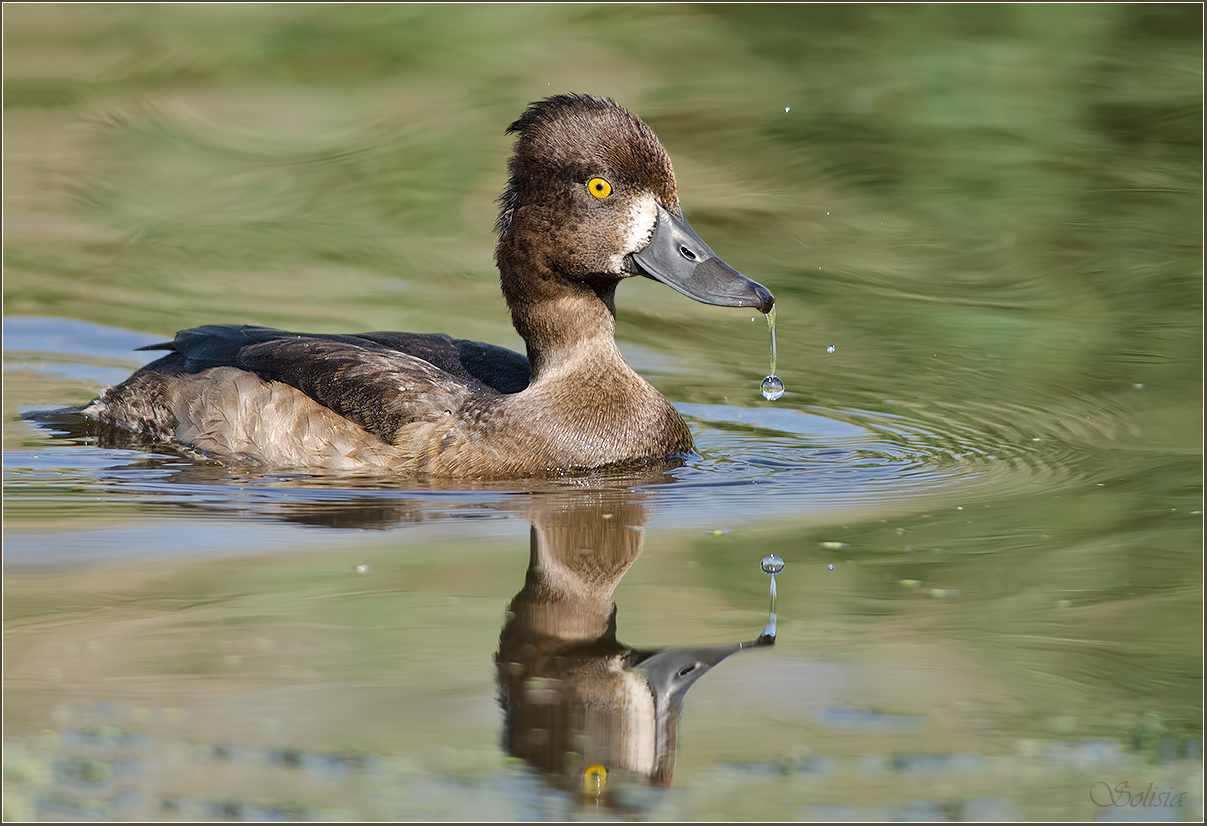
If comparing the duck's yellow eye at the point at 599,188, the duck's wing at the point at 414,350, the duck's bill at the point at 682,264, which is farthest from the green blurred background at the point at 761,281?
the duck's yellow eye at the point at 599,188

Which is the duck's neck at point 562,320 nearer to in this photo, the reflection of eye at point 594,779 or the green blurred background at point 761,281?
the green blurred background at point 761,281

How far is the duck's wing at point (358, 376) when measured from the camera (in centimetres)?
762

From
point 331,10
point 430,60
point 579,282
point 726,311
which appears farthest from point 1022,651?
point 331,10

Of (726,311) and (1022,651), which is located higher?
(726,311)

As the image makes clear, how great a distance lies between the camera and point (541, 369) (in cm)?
784

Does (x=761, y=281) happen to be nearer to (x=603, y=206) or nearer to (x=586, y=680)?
(x=603, y=206)

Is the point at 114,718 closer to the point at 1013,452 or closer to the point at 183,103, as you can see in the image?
the point at 1013,452

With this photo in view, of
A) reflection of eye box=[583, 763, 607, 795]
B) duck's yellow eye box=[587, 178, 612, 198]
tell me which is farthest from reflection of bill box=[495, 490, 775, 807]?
duck's yellow eye box=[587, 178, 612, 198]

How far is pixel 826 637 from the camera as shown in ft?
17.0

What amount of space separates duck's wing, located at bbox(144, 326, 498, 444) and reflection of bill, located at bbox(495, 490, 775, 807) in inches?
67.2

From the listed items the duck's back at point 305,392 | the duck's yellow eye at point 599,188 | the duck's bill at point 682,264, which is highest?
the duck's yellow eye at point 599,188

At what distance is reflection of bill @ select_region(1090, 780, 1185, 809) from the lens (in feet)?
13.6

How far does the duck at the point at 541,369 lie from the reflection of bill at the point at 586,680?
1.47 meters

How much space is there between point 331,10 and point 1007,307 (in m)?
8.17
